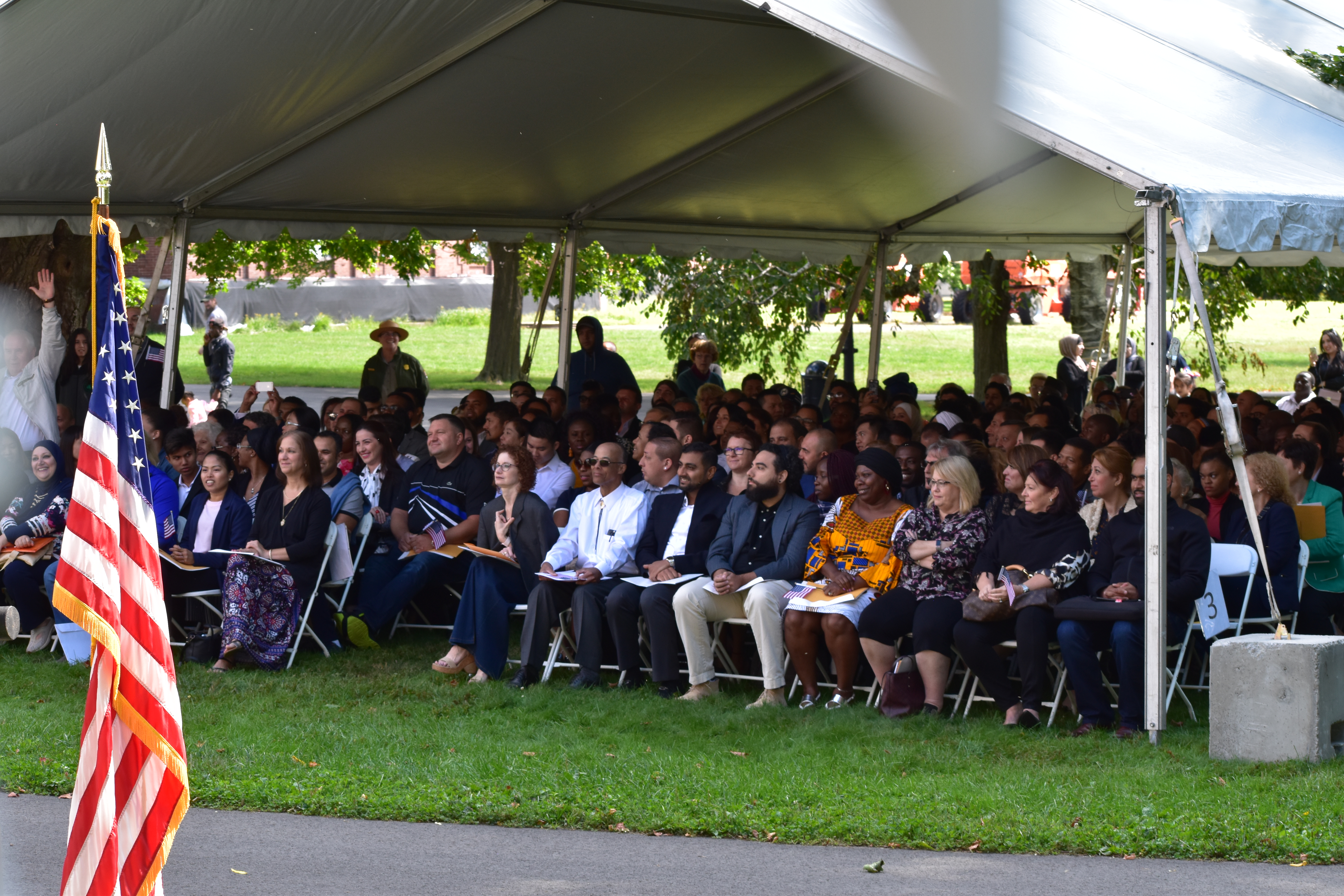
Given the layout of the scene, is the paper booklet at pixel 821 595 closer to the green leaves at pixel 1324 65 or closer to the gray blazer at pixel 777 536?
the gray blazer at pixel 777 536

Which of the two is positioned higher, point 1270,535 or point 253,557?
point 1270,535

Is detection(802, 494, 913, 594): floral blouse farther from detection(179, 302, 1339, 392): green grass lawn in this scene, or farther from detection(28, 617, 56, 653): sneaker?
detection(179, 302, 1339, 392): green grass lawn

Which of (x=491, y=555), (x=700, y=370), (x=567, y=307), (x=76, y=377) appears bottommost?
(x=491, y=555)

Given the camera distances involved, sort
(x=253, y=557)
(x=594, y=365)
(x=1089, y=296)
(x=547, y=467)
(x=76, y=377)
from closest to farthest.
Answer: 1. (x=253, y=557)
2. (x=547, y=467)
3. (x=76, y=377)
4. (x=594, y=365)
5. (x=1089, y=296)

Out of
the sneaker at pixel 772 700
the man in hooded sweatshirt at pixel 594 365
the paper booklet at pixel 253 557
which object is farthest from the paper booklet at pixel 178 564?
the man in hooded sweatshirt at pixel 594 365

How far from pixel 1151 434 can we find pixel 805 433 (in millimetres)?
3407

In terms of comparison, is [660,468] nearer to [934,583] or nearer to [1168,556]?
[934,583]

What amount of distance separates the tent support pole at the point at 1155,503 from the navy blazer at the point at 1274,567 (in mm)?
676

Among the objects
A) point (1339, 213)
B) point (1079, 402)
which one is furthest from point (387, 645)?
point (1079, 402)

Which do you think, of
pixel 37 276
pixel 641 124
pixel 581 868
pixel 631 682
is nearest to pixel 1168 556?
pixel 631 682

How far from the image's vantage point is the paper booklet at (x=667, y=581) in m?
7.41

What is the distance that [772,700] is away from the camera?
6.98m

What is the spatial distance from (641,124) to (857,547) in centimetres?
500

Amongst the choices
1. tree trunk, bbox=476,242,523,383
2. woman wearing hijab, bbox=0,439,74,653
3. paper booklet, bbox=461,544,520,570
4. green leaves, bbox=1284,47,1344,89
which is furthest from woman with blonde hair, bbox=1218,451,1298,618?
tree trunk, bbox=476,242,523,383
